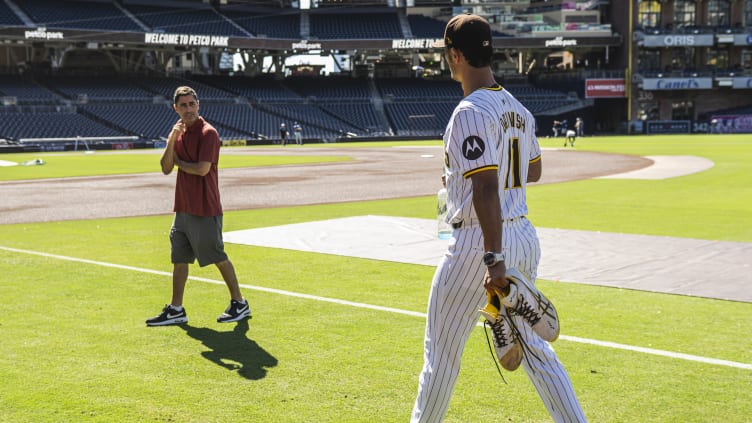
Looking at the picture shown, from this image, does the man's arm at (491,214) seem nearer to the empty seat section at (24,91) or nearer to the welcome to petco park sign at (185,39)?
the empty seat section at (24,91)

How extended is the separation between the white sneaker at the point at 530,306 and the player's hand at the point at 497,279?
0.04 meters

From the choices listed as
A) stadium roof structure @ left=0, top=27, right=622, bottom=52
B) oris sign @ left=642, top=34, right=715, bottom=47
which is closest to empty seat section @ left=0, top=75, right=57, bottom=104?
stadium roof structure @ left=0, top=27, right=622, bottom=52

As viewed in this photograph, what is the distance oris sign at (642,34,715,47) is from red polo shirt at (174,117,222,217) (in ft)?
265

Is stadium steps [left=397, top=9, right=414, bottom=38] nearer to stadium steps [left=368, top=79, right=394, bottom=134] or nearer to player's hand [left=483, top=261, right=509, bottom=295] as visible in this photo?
stadium steps [left=368, top=79, right=394, bottom=134]

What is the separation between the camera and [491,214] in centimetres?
383

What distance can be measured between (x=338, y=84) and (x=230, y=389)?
3058 inches

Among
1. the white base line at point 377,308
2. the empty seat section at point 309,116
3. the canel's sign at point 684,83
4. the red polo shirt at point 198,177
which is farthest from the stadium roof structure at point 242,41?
the red polo shirt at point 198,177

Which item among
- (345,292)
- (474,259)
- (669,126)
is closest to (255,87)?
(669,126)

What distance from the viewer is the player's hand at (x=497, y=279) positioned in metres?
3.83

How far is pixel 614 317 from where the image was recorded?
748 cm

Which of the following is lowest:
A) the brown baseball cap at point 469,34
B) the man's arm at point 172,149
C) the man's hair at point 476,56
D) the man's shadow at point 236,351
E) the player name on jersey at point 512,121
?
the man's shadow at point 236,351

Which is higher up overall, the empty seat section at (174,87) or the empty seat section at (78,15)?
the empty seat section at (78,15)

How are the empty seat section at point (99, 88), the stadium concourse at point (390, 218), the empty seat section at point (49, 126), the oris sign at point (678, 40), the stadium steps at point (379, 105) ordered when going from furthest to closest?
the oris sign at point (678, 40) < the stadium steps at point (379, 105) < the empty seat section at point (99, 88) < the empty seat section at point (49, 126) < the stadium concourse at point (390, 218)

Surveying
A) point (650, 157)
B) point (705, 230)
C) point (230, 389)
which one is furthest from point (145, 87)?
point (230, 389)
